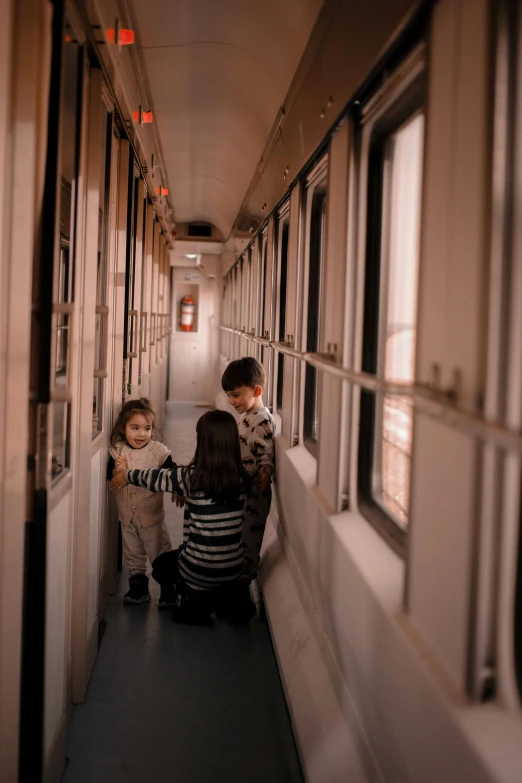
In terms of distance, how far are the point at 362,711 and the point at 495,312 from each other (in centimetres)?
128

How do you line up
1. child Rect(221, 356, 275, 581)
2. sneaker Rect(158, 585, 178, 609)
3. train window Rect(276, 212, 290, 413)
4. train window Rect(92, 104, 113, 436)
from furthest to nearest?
train window Rect(276, 212, 290, 413) < child Rect(221, 356, 275, 581) < sneaker Rect(158, 585, 178, 609) < train window Rect(92, 104, 113, 436)

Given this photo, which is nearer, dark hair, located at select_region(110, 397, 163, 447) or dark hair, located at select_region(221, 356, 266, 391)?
dark hair, located at select_region(110, 397, 163, 447)

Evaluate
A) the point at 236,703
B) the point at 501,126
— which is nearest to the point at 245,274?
the point at 236,703

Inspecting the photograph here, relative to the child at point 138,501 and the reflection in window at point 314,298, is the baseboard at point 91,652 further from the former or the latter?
the reflection in window at point 314,298

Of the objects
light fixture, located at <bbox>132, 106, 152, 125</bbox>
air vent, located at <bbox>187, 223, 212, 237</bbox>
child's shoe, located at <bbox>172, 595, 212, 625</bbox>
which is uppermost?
air vent, located at <bbox>187, 223, 212, 237</bbox>

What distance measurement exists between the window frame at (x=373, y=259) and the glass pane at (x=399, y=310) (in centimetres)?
3

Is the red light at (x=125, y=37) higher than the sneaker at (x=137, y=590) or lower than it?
higher

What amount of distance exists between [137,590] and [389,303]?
2.25 m

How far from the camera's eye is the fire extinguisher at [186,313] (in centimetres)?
1398

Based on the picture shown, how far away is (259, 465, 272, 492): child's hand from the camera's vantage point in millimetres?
Result: 4047

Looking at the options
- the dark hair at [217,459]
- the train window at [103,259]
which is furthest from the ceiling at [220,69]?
the dark hair at [217,459]

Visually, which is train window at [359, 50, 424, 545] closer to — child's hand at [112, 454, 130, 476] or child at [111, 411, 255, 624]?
child at [111, 411, 255, 624]

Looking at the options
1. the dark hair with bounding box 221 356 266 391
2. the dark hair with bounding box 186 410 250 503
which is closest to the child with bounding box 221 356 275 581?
the dark hair with bounding box 221 356 266 391

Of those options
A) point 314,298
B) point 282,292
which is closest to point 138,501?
point 314,298
